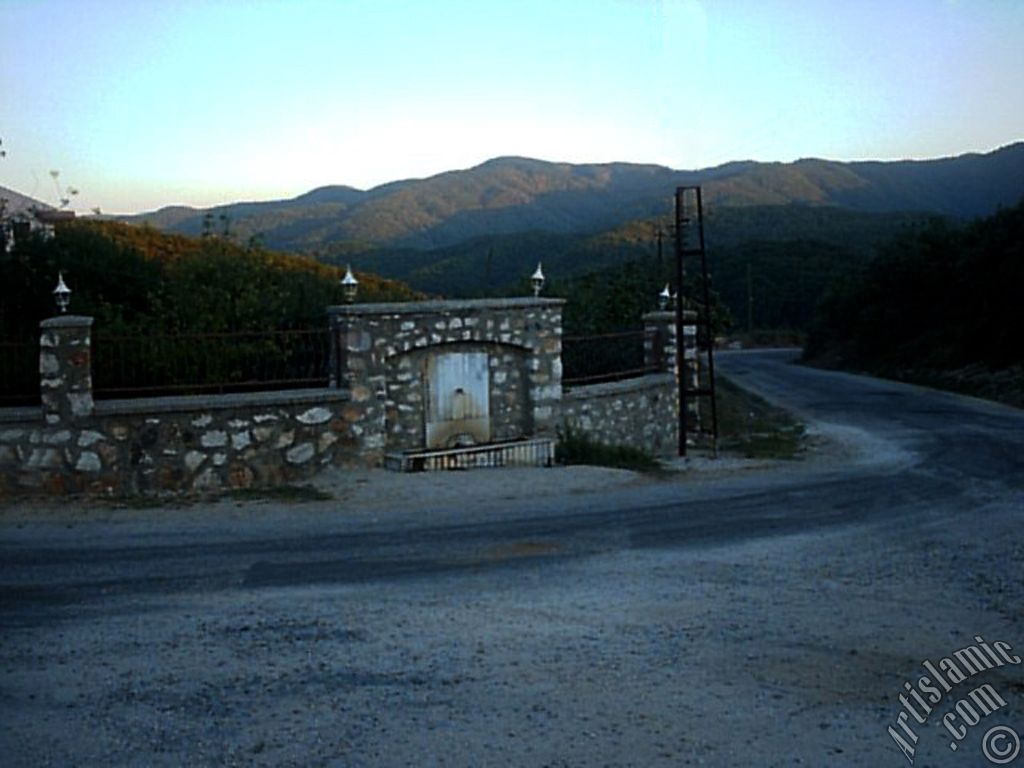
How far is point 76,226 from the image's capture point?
22.6 m

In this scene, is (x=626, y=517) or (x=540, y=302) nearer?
(x=626, y=517)

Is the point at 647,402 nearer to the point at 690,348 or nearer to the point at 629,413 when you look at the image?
the point at 629,413

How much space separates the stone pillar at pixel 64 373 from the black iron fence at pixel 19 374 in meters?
0.47

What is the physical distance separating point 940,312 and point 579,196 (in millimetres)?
106565

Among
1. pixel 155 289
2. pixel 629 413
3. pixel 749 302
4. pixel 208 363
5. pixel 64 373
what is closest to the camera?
pixel 64 373

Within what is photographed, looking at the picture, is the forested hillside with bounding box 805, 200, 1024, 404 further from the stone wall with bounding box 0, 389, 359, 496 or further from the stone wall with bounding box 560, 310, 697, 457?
the stone wall with bounding box 0, 389, 359, 496

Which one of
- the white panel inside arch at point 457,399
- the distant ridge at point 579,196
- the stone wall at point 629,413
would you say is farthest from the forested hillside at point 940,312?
the distant ridge at point 579,196

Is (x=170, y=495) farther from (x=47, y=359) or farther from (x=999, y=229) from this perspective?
(x=999, y=229)

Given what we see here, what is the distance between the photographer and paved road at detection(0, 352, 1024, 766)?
595cm

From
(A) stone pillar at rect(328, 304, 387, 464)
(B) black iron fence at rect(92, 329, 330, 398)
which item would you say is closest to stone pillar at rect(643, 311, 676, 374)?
(A) stone pillar at rect(328, 304, 387, 464)

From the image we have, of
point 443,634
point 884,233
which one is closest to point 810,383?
point 443,634

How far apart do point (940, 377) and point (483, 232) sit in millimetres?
80844
